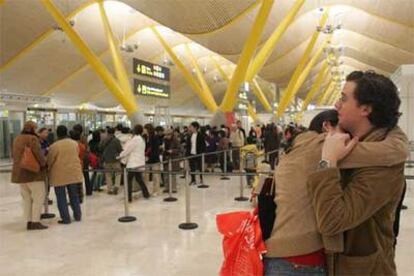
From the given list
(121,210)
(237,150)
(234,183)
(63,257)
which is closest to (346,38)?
(237,150)

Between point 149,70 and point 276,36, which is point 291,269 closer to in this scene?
point 149,70

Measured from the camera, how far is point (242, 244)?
187cm

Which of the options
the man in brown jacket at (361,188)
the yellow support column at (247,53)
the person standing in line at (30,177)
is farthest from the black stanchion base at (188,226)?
the yellow support column at (247,53)

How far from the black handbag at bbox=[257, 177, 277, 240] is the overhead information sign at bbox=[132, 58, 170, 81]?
17.1 metres

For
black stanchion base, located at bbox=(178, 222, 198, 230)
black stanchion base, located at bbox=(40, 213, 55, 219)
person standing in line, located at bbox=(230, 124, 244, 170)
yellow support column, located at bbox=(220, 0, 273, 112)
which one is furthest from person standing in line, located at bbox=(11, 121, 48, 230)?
yellow support column, located at bbox=(220, 0, 273, 112)

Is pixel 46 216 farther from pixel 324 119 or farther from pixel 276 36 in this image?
pixel 276 36

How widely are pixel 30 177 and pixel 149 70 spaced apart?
1259 centimetres

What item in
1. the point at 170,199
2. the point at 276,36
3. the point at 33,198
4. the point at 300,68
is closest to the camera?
the point at 33,198

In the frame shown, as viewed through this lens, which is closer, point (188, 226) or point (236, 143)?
point (188, 226)

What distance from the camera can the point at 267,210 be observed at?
6.02 feet

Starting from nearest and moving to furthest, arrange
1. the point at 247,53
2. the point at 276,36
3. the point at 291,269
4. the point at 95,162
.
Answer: the point at 291,269 → the point at 95,162 → the point at 247,53 → the point at 276,36

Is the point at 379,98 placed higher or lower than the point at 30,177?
higher

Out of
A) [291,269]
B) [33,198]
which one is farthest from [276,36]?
[291,269]

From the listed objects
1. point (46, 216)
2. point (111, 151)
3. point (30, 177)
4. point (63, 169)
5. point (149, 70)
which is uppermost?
point (149, 70)
